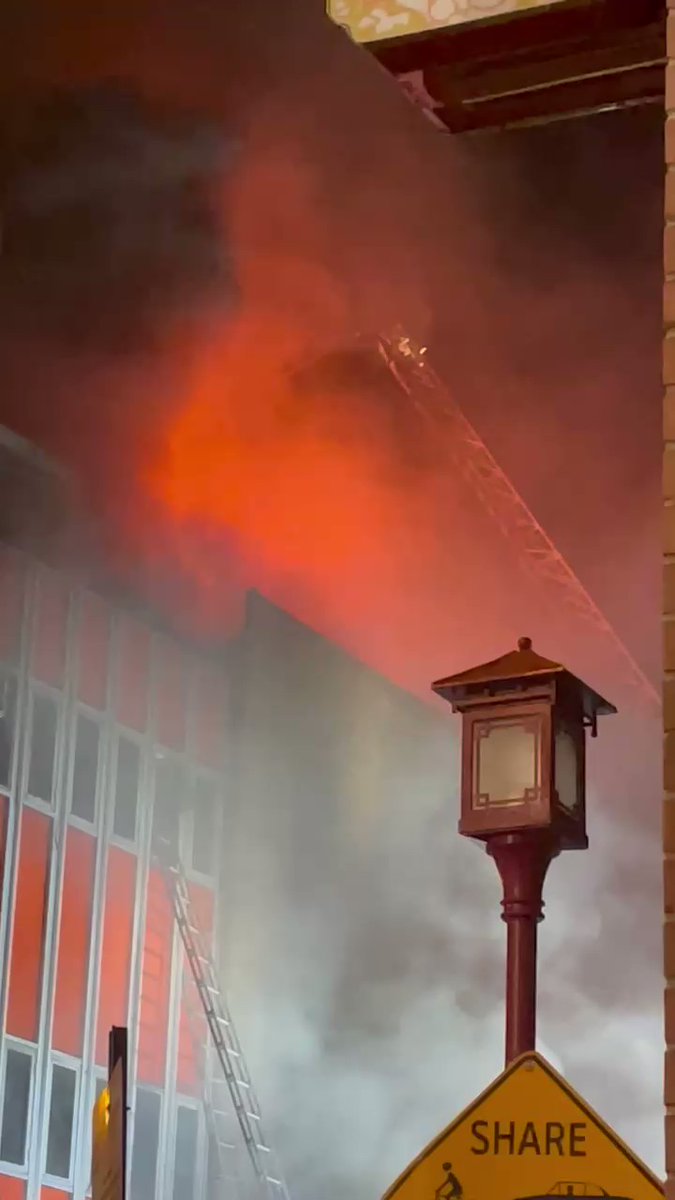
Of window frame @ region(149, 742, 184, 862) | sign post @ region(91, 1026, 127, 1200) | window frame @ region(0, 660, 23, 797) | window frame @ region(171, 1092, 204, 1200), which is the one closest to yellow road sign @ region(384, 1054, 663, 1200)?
sign post @ region(91, 1026, 127, 1200)

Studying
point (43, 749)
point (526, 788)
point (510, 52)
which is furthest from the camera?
point (43, 749)

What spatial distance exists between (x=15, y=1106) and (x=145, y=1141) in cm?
24

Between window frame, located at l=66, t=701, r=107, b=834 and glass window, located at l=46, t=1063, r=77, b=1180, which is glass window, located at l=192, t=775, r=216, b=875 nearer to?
window frame, located at l=66, t=701, r=107, b=834

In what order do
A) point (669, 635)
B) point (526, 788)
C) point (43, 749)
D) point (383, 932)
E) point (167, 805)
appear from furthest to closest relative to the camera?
1. point (43, 749)
2. point (167, 805)
3. point (383, 932)
4. point (526, 788)
5. point (669, 635)

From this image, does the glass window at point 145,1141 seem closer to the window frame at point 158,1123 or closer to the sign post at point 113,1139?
the window frame at point 158,1123

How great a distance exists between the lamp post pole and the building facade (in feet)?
1.67

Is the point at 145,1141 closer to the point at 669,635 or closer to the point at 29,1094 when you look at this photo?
the point at 29,1094

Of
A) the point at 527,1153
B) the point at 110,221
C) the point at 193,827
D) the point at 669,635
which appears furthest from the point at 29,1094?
the point at 669,635

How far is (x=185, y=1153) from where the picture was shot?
91.6 inches

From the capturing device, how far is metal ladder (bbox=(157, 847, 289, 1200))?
88.5 inches

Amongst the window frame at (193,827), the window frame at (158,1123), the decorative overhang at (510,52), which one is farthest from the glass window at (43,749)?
the decorative overhang at (510,52)

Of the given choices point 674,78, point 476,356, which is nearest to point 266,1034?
point 476,356

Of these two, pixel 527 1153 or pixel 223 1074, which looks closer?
pixel 527 1153

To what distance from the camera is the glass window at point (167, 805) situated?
247 centimetres
